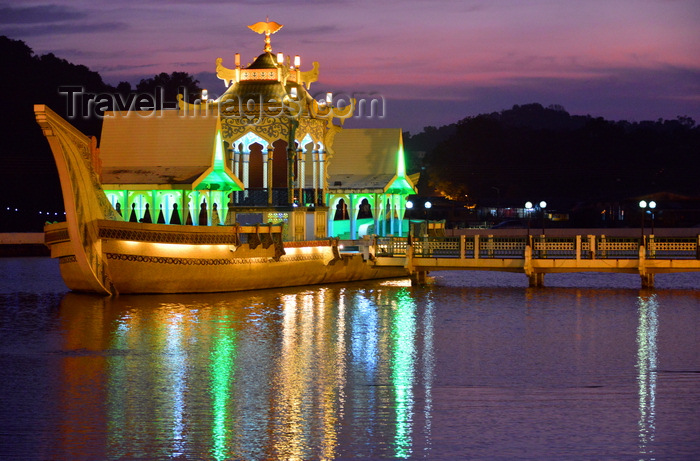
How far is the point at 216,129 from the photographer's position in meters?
39.5

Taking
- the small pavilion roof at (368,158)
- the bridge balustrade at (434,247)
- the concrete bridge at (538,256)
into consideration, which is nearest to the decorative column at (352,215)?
the small pavilion roof at (368,158)

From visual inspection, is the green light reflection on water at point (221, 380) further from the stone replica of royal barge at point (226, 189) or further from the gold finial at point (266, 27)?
the gold finial at point (266, 27)

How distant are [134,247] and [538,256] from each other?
15.2 meters

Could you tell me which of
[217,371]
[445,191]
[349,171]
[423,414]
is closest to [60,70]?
[349,171]

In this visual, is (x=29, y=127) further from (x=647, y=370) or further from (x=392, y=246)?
(x=647, y=370)

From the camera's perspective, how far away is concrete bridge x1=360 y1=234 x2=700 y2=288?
124ft

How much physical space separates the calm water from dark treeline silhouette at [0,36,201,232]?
3185cm

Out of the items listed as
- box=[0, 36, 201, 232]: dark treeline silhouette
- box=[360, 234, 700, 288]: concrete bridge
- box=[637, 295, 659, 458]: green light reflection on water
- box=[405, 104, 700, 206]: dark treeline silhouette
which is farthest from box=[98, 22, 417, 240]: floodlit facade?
box=[405, 104, 700, 206]: dark treeline silhouette

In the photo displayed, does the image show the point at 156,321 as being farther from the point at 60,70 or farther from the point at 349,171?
the point at 60,70

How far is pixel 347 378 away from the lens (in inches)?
805

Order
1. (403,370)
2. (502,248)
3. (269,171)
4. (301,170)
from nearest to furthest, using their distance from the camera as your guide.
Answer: (403,370) < (502,248) < (269,171) < (301,170)

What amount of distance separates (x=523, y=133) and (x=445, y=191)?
707 inches

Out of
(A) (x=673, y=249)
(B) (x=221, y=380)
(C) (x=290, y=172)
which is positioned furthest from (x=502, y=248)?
(B) (x=221, y=380)

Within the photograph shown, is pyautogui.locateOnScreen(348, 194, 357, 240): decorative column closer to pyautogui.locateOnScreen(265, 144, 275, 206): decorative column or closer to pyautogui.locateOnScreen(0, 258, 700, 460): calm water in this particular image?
pyautogui.locateOnScreen(265, 144, 275, 206): decorative column
